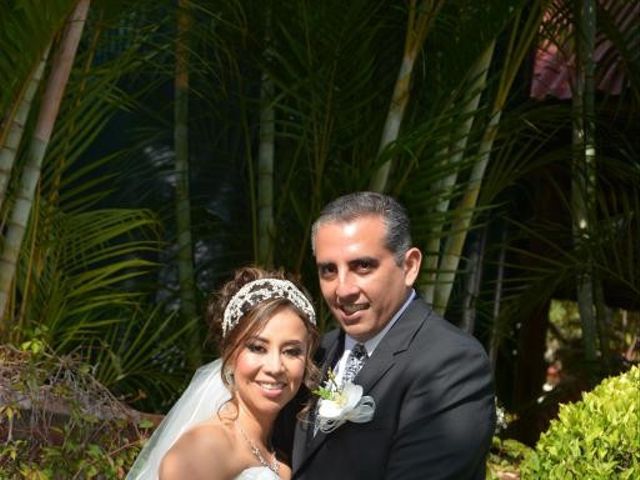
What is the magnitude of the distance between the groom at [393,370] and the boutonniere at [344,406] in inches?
1.1

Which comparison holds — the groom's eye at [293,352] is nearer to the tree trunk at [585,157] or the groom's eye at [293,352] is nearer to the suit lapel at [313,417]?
the suit lapel at [313,417]

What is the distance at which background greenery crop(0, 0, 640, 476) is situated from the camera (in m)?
5.46

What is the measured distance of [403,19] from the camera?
22.0ft

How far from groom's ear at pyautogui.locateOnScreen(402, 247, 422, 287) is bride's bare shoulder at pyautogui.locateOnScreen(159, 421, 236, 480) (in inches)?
24.5

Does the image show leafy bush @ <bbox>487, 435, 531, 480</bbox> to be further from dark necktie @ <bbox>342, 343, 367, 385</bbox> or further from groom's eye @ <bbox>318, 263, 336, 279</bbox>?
groom's eye @ <bbox>318, 263, 336, 279</bbox>

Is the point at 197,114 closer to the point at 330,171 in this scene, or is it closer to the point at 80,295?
the point at 330,171

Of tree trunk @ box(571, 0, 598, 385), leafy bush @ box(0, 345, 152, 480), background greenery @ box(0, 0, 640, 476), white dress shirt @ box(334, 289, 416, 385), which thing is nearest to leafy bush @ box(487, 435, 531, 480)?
background greenery @ box(0, 0, 640, 476)

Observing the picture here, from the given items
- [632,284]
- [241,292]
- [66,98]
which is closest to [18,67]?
[66,98]

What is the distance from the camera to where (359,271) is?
3389 millimetres

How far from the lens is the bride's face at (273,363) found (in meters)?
3.51

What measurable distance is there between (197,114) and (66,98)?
1.92 meters

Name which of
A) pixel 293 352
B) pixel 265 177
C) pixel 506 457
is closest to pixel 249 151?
pixel 265 177

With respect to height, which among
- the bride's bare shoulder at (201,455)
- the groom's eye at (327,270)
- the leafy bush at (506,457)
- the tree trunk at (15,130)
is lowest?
the leafy bush at (506,457)

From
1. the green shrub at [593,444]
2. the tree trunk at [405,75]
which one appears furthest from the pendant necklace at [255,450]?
the tree trunk at [405,75]
